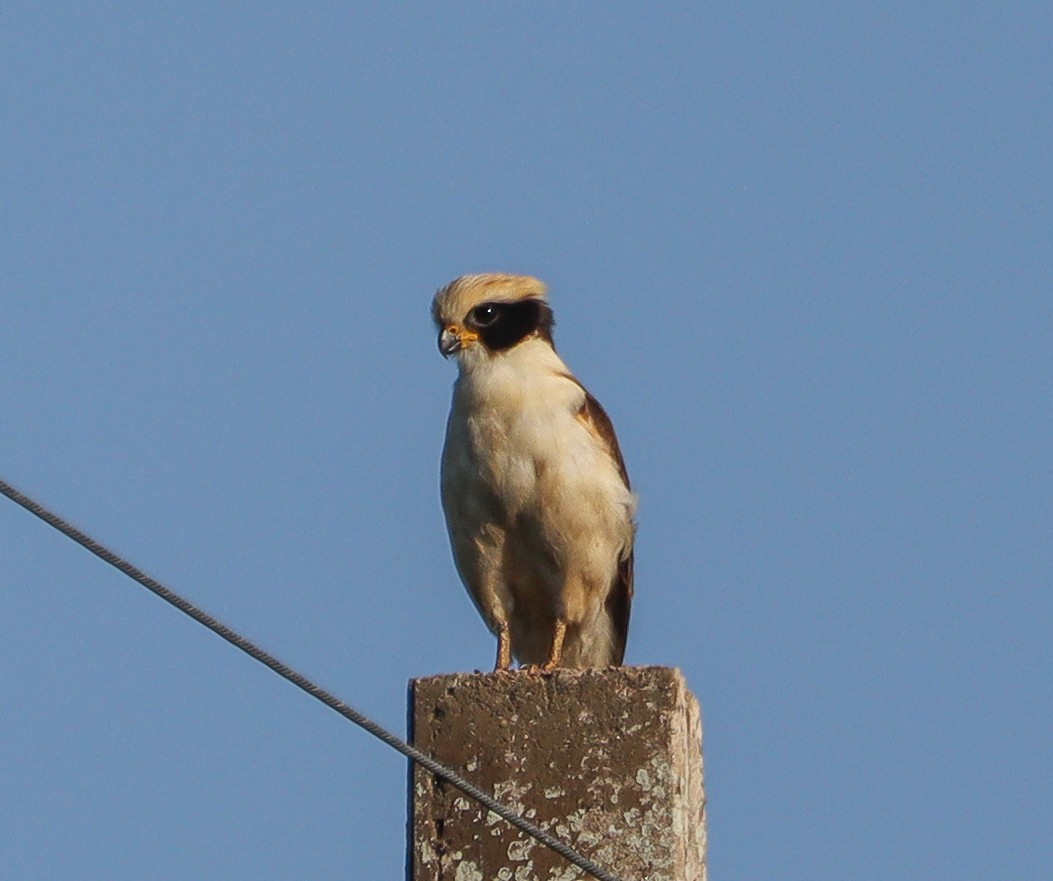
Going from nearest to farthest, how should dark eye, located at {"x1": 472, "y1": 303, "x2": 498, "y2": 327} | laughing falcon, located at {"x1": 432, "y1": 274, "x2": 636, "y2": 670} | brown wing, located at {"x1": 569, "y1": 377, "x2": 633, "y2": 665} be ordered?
laughing falcon, located at {"x1": 432, "y1": 274, "x2": 636, "y2": 670} < brown wing, located at {"x1": 569, "y1": 377, "x2": 633, "y2": 665} < dark eye, located at {"x1": 472, "y1": 303, "x2": 498, "y2": 327}

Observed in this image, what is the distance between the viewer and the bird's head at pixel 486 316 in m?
8.70

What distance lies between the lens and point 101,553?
15.7 ft

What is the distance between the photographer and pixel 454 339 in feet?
28.6

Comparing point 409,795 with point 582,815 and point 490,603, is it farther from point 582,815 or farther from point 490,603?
point 490,603

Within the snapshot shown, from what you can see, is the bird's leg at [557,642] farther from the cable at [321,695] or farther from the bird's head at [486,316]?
the cable at [321,695]

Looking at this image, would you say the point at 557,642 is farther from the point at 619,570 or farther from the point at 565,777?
the point at 565,777

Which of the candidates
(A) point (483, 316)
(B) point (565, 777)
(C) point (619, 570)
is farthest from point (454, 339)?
(B) point (565, 777)

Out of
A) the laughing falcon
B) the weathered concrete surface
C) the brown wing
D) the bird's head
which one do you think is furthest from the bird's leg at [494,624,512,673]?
the weathered concrete surface

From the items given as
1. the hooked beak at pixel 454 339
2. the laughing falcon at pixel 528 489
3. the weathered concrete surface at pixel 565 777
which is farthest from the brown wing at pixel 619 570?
the weathered concrete surface at pixel 565 777

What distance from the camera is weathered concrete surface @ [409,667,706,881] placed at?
5344 mm

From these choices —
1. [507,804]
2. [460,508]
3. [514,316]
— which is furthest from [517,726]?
[514,316]

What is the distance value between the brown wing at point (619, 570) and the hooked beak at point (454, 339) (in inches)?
17.3

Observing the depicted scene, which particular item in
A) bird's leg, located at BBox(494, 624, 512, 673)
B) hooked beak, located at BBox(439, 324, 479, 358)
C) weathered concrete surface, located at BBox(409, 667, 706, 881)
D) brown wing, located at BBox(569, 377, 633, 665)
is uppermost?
hooked beak, located at BBox(439, 324, 479, 358)

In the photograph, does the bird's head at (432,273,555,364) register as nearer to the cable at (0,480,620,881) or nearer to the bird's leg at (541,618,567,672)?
the bird's leg at (541,618,567,672)
